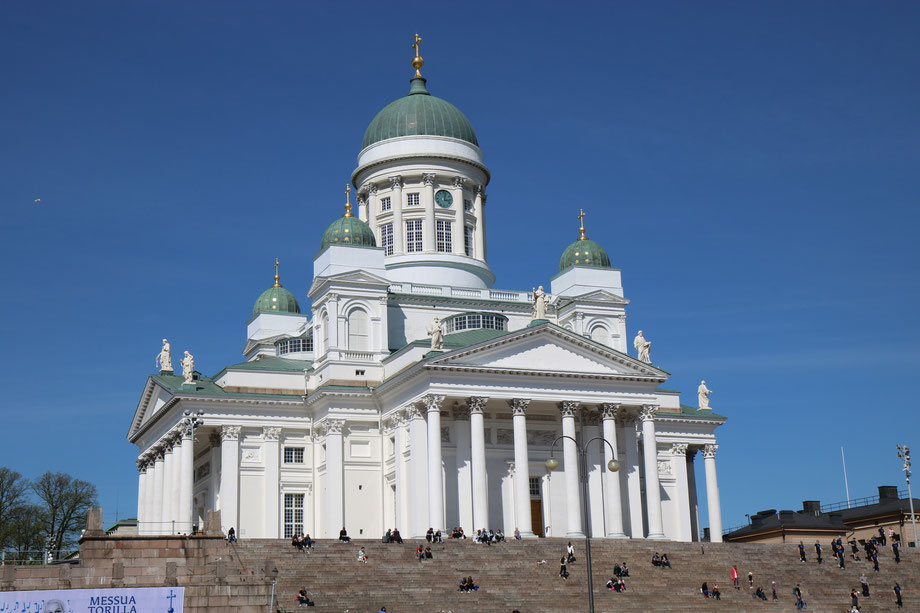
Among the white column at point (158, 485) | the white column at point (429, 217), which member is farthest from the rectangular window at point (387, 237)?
the white column at point (158, 485)

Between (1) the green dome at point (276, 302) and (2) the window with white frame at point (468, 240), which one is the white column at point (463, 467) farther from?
(1) the green dome at point (276, 302)

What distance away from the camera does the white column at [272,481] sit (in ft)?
217

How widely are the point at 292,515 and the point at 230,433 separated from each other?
18.0 feet

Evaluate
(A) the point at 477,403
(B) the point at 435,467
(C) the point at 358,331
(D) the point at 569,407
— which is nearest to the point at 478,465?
(B) the point at 435,467

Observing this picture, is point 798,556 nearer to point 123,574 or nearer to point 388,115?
point 123,574

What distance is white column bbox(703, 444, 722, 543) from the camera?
73.6 m

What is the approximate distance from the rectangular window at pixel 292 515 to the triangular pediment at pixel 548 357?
12907mm

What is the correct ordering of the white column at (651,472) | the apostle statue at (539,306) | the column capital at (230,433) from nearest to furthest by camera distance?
the white column at (651,472)
the apostle statue at (539,306)
the column capital at (230,433)

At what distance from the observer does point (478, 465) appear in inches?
2387

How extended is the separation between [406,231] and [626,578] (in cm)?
3248

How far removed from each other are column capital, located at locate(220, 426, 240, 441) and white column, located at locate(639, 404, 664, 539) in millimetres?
21153

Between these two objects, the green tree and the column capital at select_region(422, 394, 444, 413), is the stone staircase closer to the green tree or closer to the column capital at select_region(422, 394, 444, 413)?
the column capital at select_region(422, 394, 444, 413)

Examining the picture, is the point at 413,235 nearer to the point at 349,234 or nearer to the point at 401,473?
the point at 349,234

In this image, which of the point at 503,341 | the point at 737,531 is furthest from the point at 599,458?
the point at 737,531
